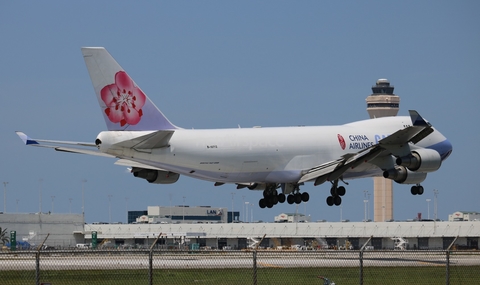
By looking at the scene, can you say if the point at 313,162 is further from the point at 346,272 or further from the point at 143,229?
the point at 143,229

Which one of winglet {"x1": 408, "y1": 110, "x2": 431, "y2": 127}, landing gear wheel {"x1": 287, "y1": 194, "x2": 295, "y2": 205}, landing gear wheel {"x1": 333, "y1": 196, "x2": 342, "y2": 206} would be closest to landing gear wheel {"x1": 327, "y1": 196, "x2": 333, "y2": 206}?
landing gear wheel {"x1": 333, "y1": 196, "x2": 342, "y2": 206}

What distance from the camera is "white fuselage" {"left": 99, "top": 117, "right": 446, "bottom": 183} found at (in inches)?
2076

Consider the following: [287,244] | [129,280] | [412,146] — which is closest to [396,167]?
[412,146]

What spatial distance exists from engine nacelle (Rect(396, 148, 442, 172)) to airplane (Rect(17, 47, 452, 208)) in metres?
0.06

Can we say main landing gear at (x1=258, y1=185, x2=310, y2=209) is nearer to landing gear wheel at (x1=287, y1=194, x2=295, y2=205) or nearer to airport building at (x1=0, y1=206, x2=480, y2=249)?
landing gear wheel at (x1=287, y1=194, x2=295, y2=205)

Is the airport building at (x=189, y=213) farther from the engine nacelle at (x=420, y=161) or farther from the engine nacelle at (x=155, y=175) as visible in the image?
the engine nacelle at (x=420, y=161)

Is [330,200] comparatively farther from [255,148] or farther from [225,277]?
[225,277]

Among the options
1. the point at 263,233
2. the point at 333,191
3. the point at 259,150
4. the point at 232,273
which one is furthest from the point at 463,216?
the point at 232,273

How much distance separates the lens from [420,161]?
55.8 metres

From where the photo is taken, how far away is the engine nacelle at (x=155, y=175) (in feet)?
189

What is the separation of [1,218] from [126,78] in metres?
52.4

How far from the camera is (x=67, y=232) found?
101312 mm

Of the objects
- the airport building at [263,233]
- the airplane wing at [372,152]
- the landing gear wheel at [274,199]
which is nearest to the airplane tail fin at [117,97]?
the airplane wing at [372,152]

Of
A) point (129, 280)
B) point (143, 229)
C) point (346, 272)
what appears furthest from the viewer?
point (143, 229)
